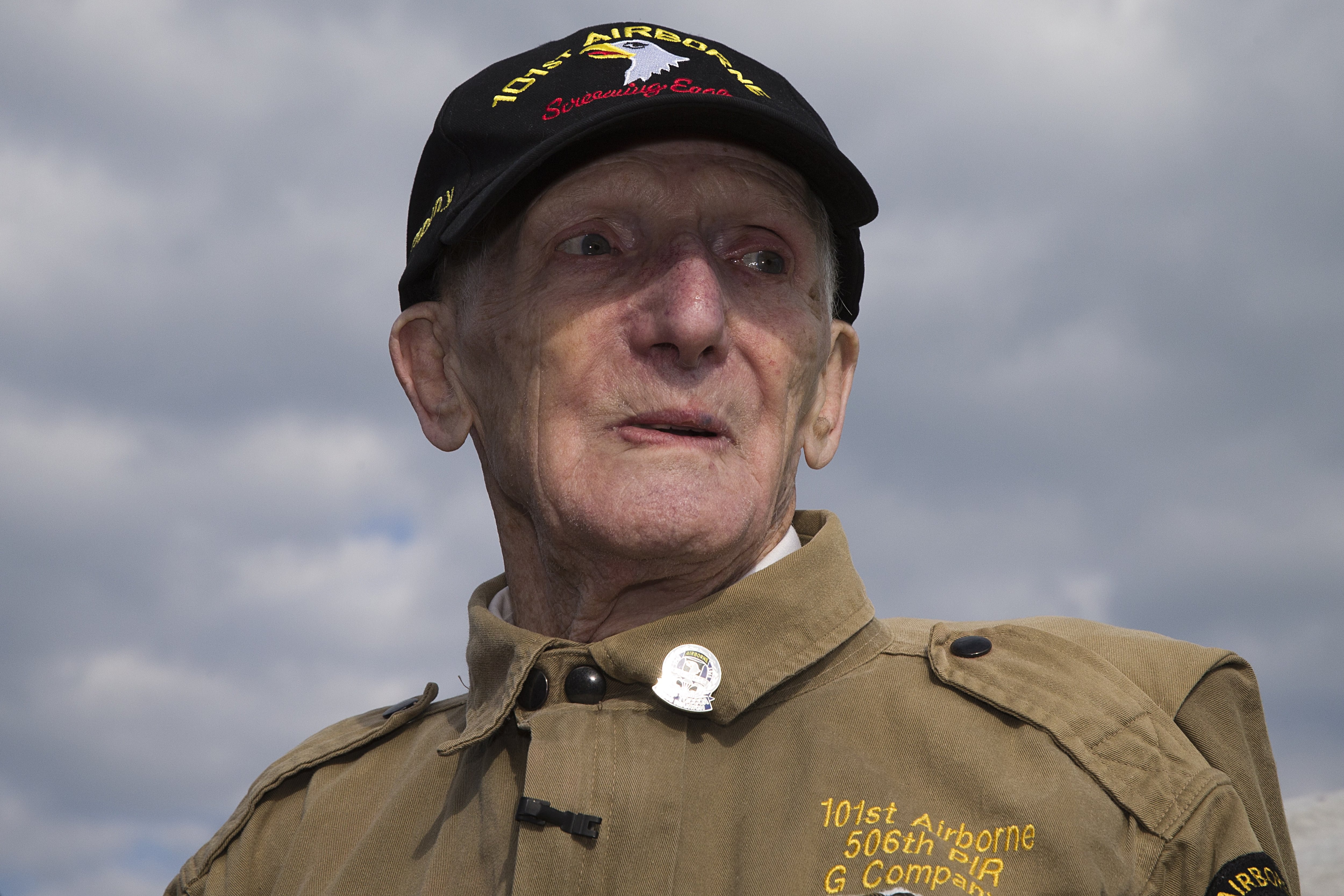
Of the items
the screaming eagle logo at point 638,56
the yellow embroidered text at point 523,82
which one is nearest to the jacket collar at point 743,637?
the screaming eagle logo at point 638,56

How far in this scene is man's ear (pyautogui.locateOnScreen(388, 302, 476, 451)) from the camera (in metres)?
3.89

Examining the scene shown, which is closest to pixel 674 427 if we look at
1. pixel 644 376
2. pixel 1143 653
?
pixel 644 376

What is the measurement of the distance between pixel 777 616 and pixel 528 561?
0.91 m

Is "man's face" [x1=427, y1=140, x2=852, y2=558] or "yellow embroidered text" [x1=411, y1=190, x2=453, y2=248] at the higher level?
"yellow embroidered text" [x1=411, y1=190, x2=453, y2=248]

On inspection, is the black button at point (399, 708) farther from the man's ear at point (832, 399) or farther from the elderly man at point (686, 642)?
the man's ear at point (832, 399)

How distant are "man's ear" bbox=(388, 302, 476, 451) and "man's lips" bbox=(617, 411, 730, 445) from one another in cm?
79

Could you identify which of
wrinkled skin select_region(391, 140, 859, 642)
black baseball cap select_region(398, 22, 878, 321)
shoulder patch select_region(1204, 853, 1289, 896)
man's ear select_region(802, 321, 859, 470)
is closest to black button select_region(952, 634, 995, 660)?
wrinkled skin select_region(391, 140, 859, 642)

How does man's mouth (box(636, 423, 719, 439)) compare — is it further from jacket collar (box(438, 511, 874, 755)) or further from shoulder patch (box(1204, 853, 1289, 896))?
shoulder patch (box(1204, 853, 1289, 896))

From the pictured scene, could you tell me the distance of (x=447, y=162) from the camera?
380 centimetres

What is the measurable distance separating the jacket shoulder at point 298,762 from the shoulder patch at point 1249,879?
2.34m

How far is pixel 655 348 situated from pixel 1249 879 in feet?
6.15

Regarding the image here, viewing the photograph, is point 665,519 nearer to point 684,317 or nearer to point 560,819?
point 684,317

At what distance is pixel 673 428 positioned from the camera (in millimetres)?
3275

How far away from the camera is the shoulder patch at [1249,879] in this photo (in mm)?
2676
